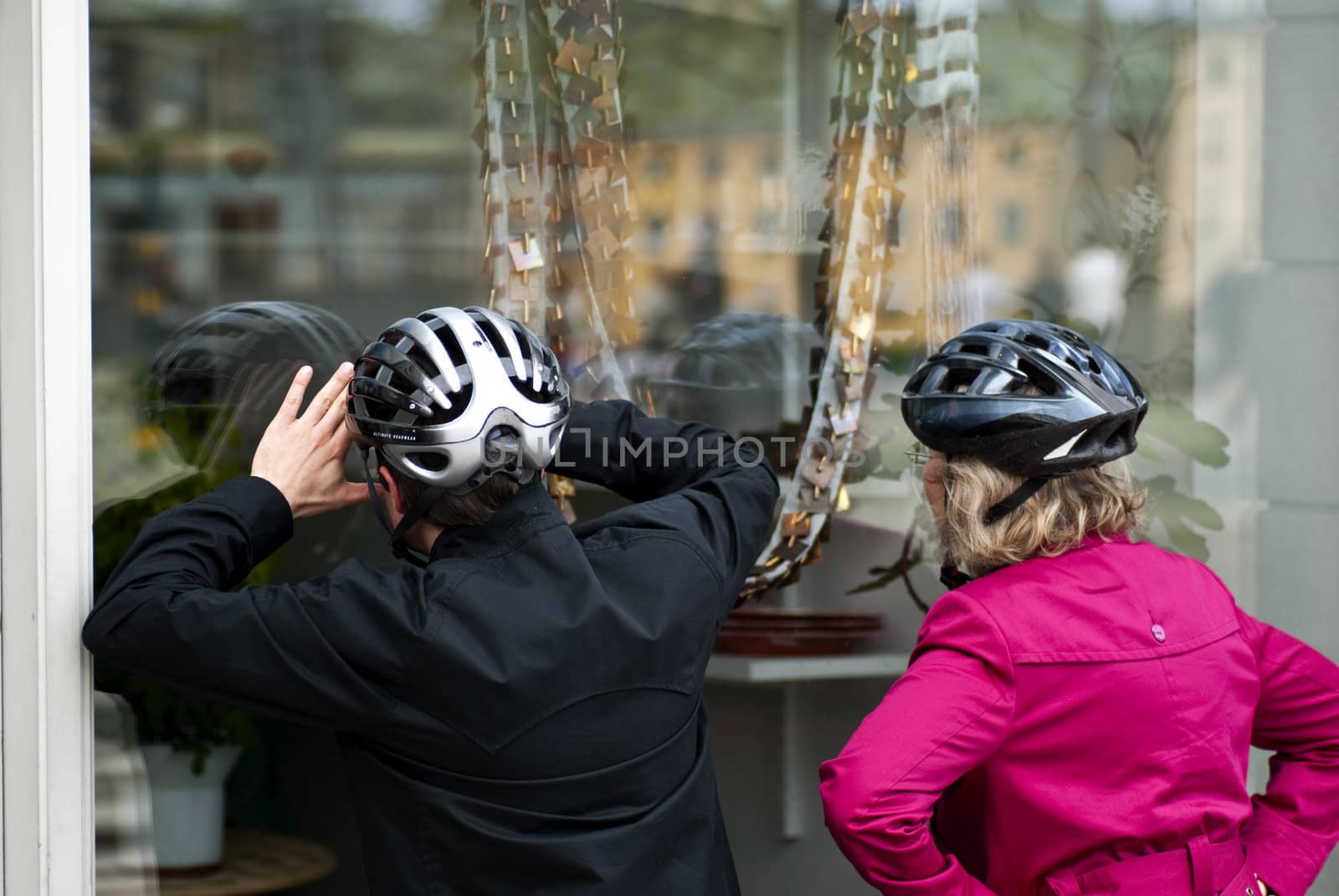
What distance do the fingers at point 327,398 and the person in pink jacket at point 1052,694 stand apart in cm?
78

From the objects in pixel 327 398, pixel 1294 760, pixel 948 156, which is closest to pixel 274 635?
pixel 327 398

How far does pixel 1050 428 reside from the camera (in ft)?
6.09

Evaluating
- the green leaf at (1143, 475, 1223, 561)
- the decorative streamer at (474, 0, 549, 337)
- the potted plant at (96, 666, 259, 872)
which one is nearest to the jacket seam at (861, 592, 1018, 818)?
the decorative streamer at (474, 0, 549, 337)

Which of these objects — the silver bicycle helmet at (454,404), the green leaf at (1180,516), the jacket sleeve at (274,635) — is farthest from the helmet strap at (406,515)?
the green leaf at (1180,516)

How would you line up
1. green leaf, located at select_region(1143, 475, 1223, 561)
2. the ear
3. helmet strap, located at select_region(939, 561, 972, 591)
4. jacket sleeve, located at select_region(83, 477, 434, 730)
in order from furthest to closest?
green leaf, located at select_region(1143, 475, 1223, 561) → helmet strap, located at select_region(939, 561, 972, 591) → the ear → jacket sleeve, located at select_region(83, 477, 434, 730)

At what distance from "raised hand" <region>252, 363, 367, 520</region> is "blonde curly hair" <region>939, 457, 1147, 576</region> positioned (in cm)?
Result: 80

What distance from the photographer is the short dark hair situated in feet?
5.76

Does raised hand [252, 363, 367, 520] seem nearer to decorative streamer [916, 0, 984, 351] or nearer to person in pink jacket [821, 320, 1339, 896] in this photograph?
person in pink jacket [821, 320, 1339, 896]

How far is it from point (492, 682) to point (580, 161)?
1332 millimetres

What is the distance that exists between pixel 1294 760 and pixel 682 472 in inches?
38.7

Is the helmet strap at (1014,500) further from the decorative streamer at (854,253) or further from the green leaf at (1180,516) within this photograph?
the green leaf at (1180,516)

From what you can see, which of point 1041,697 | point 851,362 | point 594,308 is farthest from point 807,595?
point 1041,697

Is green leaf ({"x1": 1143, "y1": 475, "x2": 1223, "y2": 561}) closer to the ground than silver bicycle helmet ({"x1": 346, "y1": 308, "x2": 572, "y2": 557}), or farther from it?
closer to the ground

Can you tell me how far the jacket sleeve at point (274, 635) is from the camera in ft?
5.21
